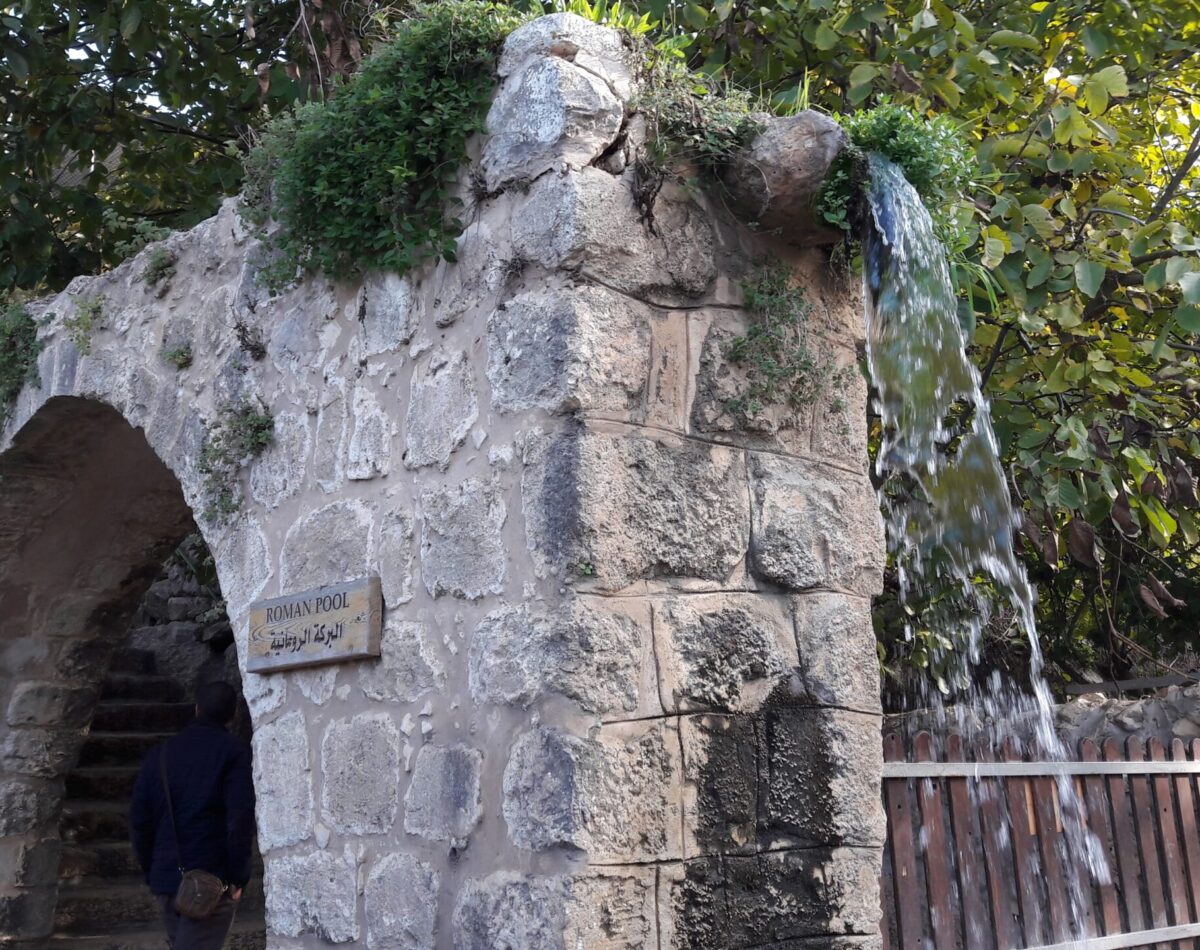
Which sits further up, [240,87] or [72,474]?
[240,87]

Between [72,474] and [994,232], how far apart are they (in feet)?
11.2

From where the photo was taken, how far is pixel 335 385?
3.08m

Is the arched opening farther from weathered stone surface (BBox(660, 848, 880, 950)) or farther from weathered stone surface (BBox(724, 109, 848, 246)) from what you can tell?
weathered stone surface (BBox(660, 848, 880, 950))

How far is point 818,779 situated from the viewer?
8.82 ft

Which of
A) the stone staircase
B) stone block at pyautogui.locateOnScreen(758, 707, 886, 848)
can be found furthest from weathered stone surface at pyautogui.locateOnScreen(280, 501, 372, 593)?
the stone staircase

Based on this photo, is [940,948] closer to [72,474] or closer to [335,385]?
[335,385]

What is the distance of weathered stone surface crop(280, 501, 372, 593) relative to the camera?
2924mm

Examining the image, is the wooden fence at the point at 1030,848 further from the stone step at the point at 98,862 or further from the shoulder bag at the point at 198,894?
the stone step at the point at 98,862

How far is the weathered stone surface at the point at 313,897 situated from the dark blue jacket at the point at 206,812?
1.13 metres

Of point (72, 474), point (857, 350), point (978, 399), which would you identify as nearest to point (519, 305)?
point (857, 350)

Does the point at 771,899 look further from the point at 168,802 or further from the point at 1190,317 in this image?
the point at 168,802

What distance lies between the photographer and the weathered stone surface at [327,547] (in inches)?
115

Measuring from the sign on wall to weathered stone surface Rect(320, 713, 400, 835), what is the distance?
0.16 m

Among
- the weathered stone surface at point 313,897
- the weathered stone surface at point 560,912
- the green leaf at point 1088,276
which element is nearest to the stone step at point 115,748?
the weathered stone surface at point 313,897
